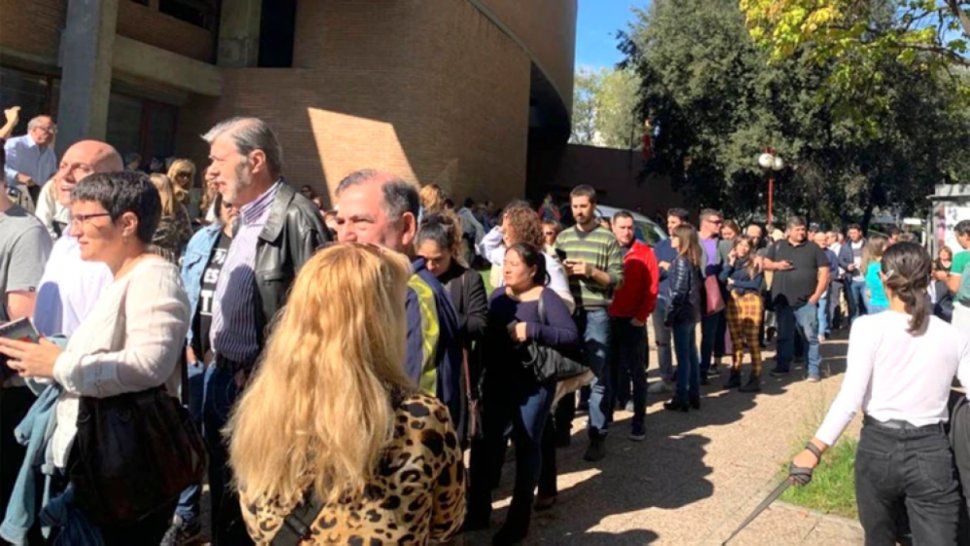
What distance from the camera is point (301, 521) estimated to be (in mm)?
1846

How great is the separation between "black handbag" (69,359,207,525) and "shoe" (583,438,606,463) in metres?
3.85

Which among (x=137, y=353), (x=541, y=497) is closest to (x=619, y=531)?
(x=541, y=497)

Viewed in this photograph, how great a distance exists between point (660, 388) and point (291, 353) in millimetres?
7248

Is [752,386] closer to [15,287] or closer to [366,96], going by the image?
[15,287]

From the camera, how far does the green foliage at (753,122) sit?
25000 mm

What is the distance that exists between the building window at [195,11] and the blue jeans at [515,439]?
15.5m

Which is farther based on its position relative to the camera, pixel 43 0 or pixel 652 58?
pixel 652 58

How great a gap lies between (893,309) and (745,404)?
4.96 meters

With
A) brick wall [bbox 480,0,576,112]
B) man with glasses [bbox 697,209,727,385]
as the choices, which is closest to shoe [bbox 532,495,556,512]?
man with glasses [bbox 697,209,727,385]

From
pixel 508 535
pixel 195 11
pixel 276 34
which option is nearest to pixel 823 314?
pixel 508 535

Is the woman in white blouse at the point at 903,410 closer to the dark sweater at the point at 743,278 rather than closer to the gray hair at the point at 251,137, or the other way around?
the gray hair at the point at 251,137

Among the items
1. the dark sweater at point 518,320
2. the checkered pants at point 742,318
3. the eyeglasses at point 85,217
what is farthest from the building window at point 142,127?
the eyeglasses at point 85,217

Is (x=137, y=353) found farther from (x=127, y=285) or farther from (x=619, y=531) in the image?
(x=619, y=531)

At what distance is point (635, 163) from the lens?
35062mm
